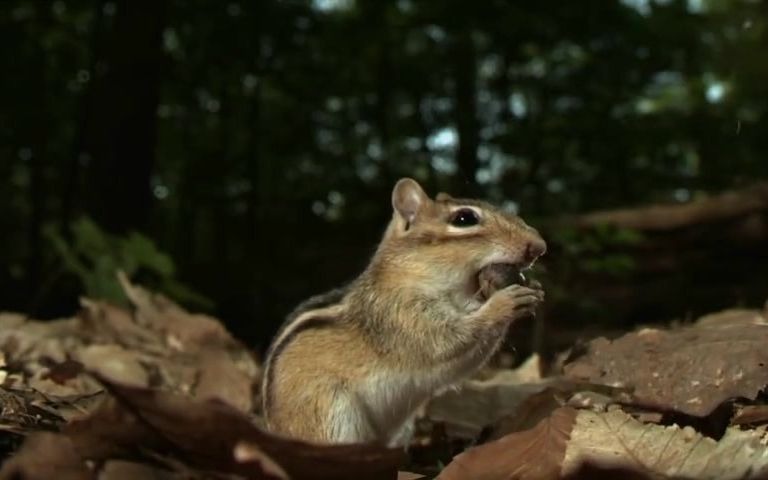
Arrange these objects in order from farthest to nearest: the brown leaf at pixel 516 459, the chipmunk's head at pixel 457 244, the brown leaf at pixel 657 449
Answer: the chipmunk's head at pixel 457 244 < the brown leaf at pixel 516 459 < the brown leaf at pixel 657 449

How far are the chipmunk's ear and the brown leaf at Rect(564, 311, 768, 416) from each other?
0.64 meters

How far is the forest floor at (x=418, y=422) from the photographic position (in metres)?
1.44

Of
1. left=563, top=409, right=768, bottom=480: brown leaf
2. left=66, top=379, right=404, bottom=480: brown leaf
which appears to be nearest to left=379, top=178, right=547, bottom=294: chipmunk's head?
left=563, top=409, right=768, bottom=480: brown leaf

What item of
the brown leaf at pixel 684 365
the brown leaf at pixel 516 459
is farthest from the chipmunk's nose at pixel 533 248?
the brown leaf at pixel 516 459

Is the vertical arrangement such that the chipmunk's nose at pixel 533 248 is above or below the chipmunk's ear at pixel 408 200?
below

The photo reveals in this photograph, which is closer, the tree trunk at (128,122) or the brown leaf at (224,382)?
the brown leaf at (224,382)

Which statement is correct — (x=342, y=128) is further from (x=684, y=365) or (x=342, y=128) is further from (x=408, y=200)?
(x=684, y=365)

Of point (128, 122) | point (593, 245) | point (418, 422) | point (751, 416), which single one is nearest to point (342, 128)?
point (128, 122)

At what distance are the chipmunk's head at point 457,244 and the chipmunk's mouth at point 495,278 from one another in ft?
0.04

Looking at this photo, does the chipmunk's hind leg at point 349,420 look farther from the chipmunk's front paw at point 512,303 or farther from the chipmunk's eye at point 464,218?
the chipmunk's eye at point 464,218

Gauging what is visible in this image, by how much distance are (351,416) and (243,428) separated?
107 centimetres

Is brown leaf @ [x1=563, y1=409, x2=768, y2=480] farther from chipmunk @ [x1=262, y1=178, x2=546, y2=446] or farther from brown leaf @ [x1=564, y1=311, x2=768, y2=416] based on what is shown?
chipmunk @ [x1=262, y1=178, x2=546, y2=446]

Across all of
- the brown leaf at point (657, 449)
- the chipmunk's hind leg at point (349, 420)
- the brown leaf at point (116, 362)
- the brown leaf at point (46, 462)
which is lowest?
the brown leaf at point (116, 362)

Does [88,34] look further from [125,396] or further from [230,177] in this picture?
[125,396]
